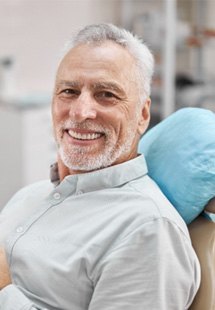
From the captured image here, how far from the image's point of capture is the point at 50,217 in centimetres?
159

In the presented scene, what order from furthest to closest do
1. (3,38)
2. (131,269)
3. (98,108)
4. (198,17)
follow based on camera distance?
(198,17)
(3,38)
(98,108)
(131,269)

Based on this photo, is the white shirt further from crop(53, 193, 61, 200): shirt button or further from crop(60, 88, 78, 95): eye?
crop(60, 88, 78, 95): eye

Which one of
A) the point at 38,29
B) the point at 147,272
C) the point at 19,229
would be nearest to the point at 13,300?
the point at 19,229

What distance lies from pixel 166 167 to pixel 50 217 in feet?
1.13

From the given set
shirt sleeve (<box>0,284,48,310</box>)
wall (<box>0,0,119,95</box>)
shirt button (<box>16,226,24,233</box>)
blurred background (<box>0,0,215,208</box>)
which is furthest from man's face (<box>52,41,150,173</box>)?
wall (<box>0,0,119,95</box>)

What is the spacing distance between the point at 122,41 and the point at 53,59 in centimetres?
276

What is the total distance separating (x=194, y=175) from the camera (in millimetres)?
1538

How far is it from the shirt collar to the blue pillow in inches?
3.1

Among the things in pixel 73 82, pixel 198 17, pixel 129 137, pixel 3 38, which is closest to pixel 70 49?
pixel 73 82

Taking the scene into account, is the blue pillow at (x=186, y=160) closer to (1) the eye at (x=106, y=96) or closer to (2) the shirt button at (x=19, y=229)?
(1) the eye at (x=106, y=96)

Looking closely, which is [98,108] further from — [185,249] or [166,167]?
[185,249]

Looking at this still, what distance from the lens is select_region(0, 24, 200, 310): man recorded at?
4.51 ft

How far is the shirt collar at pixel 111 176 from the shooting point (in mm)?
1576

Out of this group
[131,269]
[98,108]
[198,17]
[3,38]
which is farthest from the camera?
[198,17]
